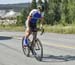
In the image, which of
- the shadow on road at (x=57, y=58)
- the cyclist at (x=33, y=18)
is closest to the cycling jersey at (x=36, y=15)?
the cyclist at (x=33, y=18)

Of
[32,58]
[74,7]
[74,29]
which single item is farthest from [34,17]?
[74,7]

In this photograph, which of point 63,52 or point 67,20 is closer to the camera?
point 63,52

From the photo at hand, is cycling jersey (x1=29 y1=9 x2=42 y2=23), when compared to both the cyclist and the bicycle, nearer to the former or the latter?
the cyclist

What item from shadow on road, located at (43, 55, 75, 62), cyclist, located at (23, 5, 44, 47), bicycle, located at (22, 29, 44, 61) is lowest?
shadow on road, located at (43, 55, 75, 62)

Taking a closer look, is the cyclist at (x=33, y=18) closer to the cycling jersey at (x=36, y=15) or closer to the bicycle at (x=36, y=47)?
the cycling jersey at (x=36, y=15)

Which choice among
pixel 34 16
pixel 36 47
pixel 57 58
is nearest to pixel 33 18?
pixel 34 16

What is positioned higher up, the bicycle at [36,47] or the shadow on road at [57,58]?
the bicycle at [36,47]

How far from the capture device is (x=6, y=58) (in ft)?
44.5

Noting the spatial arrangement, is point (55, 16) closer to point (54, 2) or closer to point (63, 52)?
point (54, 2)

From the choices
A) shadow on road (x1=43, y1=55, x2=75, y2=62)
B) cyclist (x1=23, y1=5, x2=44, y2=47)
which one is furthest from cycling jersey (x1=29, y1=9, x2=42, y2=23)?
shadow on road (x1=43, y1=55, x2=75, y2=62)

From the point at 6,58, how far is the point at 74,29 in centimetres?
1839

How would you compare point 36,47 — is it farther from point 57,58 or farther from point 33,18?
point 33,18

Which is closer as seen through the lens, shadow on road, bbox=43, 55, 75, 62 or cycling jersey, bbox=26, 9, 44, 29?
shadow on road, bbox=43, 55, 75, 62

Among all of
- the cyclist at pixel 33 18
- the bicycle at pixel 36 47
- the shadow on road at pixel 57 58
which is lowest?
the shadow on road at pixel 57 58
